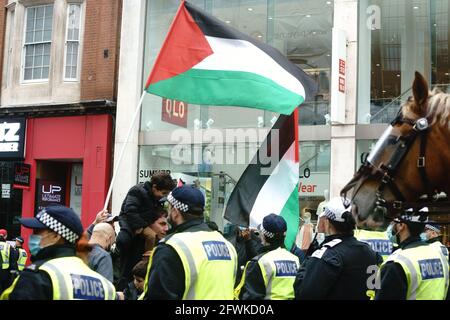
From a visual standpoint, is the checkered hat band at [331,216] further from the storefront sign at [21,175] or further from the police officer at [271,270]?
the storefront sign at [21,175]

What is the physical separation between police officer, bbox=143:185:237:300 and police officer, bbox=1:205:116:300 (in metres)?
0.43

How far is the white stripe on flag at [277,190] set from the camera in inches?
315

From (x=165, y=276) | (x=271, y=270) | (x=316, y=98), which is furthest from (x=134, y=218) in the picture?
(x=316, y=98)

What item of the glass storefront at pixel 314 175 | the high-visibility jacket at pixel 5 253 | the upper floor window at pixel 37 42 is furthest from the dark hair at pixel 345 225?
the upper floor window at pixel 37 42

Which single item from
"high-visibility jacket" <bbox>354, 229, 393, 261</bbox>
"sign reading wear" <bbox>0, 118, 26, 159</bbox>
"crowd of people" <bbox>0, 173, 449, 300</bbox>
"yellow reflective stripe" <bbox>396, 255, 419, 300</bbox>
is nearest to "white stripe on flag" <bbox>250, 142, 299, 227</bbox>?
"crowd of people" <bbox>0, 173, 449, 300</bbox>

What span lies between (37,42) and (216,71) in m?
14.7

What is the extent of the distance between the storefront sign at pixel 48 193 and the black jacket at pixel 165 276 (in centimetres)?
1624

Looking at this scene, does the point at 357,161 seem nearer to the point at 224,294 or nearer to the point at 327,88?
the point at 327,88

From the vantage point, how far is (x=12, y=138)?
68.3 feet

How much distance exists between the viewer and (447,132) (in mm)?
4133

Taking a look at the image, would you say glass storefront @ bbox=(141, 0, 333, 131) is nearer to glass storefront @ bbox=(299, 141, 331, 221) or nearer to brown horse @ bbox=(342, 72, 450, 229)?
→ glass storefront @ bbox=(299, 141, 331, 221)

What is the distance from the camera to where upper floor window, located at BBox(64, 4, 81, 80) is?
67.5ft

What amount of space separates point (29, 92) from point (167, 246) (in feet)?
56.1

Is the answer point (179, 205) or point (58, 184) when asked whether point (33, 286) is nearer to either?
point (179, 205)
